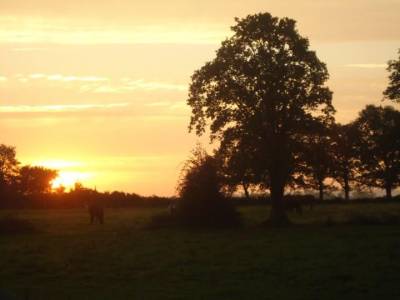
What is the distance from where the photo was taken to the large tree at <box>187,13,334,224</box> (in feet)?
180

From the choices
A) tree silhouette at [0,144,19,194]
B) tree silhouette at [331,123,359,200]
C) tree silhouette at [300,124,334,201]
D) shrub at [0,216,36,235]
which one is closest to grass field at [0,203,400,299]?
shrub at [0,216,36,235]

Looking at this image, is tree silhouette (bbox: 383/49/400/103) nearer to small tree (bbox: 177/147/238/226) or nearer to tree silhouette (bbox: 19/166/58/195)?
small tree (bbox: 177/147/238/226)

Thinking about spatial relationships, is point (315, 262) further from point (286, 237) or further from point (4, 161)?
point (4, 161)

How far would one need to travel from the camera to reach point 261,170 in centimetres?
5397

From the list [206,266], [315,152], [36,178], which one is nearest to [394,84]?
[315,152]

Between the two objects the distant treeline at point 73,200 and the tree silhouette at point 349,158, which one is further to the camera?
the tree silhouette at point 349,158

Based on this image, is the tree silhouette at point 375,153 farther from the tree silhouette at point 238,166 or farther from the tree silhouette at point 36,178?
the tree silhouette at point 36,178

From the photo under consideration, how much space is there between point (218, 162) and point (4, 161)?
109681 mm

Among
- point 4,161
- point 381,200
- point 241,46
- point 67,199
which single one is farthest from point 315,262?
point 4,161

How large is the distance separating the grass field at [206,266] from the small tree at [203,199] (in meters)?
9.36

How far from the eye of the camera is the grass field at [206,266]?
20828mm

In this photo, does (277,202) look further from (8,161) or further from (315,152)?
(8,161)

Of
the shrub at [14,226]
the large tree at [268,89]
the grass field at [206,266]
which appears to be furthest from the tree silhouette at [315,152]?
the shrub at [14,226]

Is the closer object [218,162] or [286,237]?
[286,237]
